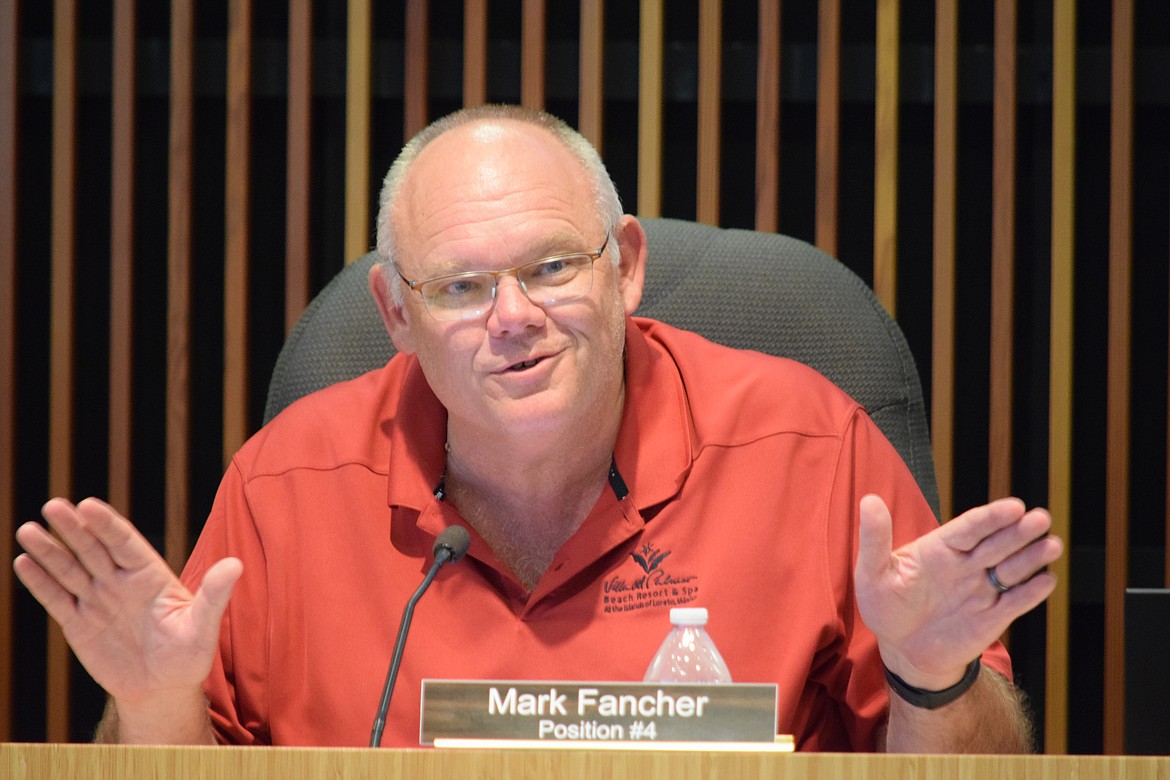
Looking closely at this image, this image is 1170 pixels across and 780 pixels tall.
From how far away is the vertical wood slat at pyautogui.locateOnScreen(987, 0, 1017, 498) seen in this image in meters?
2.55

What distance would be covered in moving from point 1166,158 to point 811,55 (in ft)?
2.43

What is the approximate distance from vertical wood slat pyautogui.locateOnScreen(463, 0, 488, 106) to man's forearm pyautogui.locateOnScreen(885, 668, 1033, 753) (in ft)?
5.39

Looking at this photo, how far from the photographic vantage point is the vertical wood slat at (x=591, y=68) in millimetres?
2578

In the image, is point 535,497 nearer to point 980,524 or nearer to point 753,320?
point 753,320

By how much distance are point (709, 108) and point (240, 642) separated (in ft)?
4.91

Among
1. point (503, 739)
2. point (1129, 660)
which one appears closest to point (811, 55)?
point (1129, 660)

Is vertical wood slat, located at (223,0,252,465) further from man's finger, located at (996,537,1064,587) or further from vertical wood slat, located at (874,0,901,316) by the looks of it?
man's finger, located at (996,537,1064,587)

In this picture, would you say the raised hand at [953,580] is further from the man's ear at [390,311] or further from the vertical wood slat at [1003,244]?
the vertical wood slat at [1003,244]

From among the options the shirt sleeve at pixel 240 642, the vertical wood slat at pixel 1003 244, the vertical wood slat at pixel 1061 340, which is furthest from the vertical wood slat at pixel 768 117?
the shirt sleeve at pixel 240 642

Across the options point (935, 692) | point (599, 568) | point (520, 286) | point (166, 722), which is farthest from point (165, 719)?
point (935, 692)

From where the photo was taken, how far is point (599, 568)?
4.93 ft

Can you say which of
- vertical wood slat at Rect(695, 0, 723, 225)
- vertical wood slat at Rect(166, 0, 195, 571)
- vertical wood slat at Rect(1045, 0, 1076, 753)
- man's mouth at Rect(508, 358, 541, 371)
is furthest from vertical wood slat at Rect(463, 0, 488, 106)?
man's mouth at Rect(508, 358, 541, 371)

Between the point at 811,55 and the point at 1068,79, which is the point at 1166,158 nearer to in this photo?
the point at 1068,79

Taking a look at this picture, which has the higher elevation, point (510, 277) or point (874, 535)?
point (510, 277)
